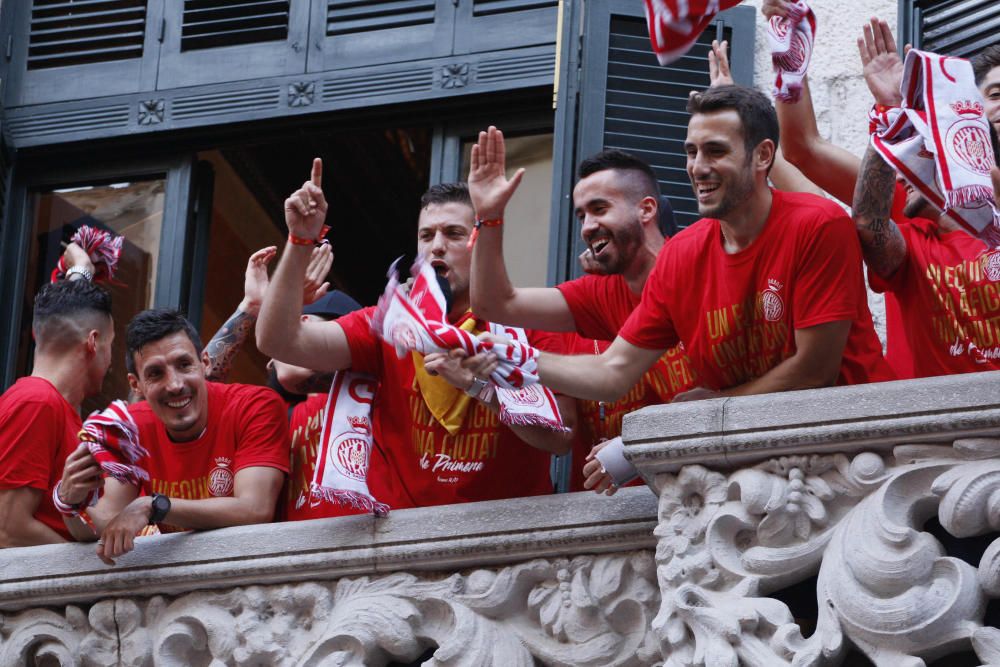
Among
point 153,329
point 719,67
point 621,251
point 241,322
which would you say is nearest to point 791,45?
point 719,67

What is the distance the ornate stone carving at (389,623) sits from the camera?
26.4 feet

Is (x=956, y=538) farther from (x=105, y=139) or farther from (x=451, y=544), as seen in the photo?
(x=105, y=139)

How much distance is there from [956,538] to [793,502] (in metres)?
0.52

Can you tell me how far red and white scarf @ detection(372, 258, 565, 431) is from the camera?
8055 mm

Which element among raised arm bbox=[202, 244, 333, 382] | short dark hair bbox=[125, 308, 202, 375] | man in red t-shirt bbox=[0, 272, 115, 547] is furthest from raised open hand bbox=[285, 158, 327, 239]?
man in red t-shirt bbox=[0, 272, 115, 547]

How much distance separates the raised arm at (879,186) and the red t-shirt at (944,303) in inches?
3.4

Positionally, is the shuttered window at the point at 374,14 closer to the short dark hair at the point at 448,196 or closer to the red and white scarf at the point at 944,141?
the short dark hair at the point at 448,196

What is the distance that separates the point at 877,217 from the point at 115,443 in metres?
2.84

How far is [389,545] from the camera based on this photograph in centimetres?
841

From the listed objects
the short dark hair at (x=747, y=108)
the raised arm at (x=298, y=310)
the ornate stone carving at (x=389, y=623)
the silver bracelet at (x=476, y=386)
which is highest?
the short dark hair at (x=747, y=108)

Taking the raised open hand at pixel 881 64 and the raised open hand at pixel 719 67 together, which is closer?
the raised open hand at pixel 881 64

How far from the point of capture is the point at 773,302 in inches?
307

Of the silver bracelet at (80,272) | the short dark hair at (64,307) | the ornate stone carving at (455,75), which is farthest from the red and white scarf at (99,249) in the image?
the ornate stone carving at (455,75)

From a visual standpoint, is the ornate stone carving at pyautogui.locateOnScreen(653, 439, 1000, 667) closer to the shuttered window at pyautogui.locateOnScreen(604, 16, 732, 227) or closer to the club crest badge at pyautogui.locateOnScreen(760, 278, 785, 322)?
the club crest badge at pyautogui.locateOnScreen(760, 278, 785, 322)
